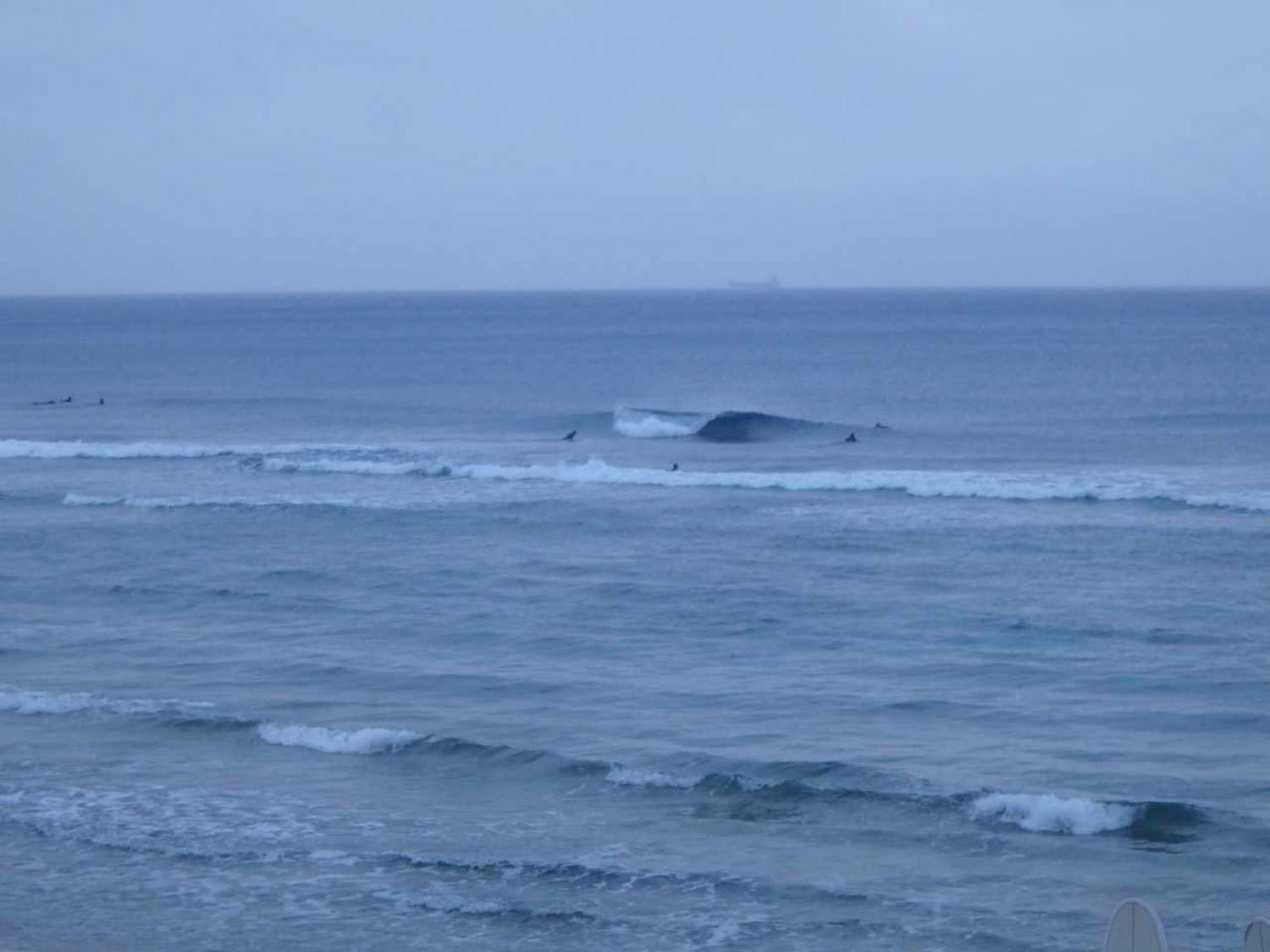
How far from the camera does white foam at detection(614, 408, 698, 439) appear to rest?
46844 millimetres

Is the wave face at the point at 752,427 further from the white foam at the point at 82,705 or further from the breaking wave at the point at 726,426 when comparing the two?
the white foam at the point at 82,705

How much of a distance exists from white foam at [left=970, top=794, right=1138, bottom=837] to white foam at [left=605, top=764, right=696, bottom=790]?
247 centimetres

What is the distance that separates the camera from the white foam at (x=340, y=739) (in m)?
14.5

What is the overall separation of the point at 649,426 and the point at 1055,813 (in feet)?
118

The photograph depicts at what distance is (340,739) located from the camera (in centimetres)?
1466

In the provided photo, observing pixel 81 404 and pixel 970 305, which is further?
pixel 970 305

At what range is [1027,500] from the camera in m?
28.8

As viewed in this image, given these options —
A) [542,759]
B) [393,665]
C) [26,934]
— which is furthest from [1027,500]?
[26,934]

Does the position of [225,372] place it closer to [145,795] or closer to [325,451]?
[325,451]

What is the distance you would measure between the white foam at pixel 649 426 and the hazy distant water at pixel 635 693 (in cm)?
571

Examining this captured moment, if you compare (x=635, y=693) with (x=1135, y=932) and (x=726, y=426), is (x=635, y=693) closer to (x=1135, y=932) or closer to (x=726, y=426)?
(x=1135, y=932)

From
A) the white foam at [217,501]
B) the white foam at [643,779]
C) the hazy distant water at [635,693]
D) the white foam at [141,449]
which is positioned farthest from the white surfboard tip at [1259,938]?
the white foam at [141,449]

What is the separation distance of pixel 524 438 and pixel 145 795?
31621 mm

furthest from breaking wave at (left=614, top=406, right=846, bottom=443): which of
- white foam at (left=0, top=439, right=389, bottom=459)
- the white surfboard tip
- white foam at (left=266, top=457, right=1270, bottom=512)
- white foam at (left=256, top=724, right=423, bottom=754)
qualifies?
the white surfboard tip
